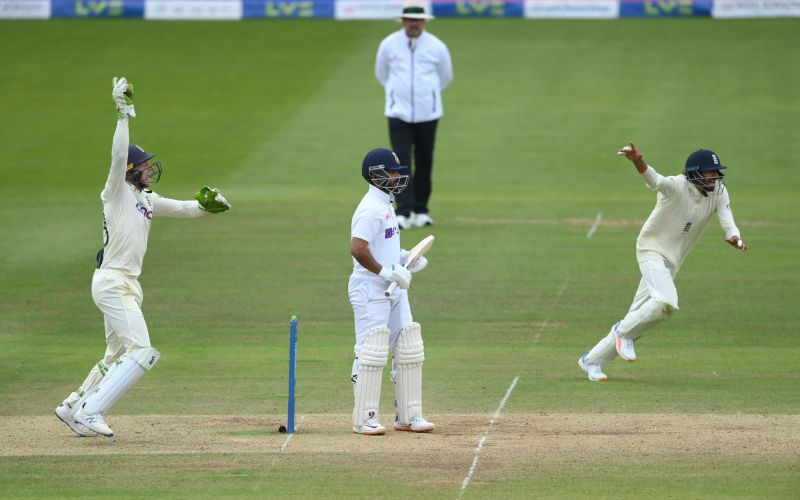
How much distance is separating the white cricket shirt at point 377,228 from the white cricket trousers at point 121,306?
1547 millimetres

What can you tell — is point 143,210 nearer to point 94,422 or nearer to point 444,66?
point 94,422

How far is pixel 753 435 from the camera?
9461 millimetres

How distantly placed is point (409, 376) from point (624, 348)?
8.11ft

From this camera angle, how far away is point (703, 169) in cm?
1118

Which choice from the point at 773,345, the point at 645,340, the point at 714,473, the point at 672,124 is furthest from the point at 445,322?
the point at 672,124

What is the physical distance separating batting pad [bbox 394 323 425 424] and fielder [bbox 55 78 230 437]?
5.53ft

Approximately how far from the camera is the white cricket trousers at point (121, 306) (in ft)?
31.3

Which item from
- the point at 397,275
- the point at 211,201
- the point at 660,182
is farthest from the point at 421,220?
the point at 397,275

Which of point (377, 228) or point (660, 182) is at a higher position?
point (377, 228)

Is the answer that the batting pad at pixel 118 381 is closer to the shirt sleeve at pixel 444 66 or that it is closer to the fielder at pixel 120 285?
the fielder at pixel 120 285

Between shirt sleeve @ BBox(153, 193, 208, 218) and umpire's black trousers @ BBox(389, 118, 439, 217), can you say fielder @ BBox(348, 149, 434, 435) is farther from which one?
umpire's black trousers @ BBox(389, 118, 439, 217)

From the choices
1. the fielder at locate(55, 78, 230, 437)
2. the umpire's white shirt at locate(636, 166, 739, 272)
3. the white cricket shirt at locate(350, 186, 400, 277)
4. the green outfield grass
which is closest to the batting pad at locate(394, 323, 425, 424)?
the white cricket shirt at locate(350, 186, 400, 277)

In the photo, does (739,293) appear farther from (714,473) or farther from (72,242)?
(72,242)

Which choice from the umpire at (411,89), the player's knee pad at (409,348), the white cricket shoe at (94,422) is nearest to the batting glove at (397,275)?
the player's knee pad at (409,348)
